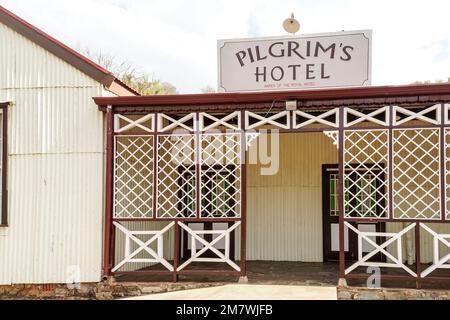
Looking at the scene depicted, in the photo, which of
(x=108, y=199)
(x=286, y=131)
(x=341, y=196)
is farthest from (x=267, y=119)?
(x=108, y=199)

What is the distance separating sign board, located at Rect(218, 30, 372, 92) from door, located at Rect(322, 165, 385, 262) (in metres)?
1.86

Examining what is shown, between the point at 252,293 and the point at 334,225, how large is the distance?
3.58 metres

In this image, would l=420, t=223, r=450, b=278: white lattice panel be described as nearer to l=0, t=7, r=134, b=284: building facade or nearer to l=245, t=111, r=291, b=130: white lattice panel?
l=245, t=111, r=291, b=130: white lattice panel

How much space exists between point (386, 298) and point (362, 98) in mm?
2888

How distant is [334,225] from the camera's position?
388 inches

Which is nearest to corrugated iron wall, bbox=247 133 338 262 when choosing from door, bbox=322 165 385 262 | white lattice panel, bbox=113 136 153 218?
door, bbox=322 165 385 262

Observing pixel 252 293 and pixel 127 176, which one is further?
pixel 127 176

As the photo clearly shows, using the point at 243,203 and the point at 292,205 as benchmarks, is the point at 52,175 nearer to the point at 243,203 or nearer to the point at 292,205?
the point at 243,203

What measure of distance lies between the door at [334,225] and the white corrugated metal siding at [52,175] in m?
4.55

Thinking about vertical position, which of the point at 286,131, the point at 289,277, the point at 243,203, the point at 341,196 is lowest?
the point at 289,277

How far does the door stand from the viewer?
9.73m

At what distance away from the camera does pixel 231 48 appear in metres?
9.49

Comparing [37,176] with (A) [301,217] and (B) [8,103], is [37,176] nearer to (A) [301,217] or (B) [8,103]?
(B) [8,103]
